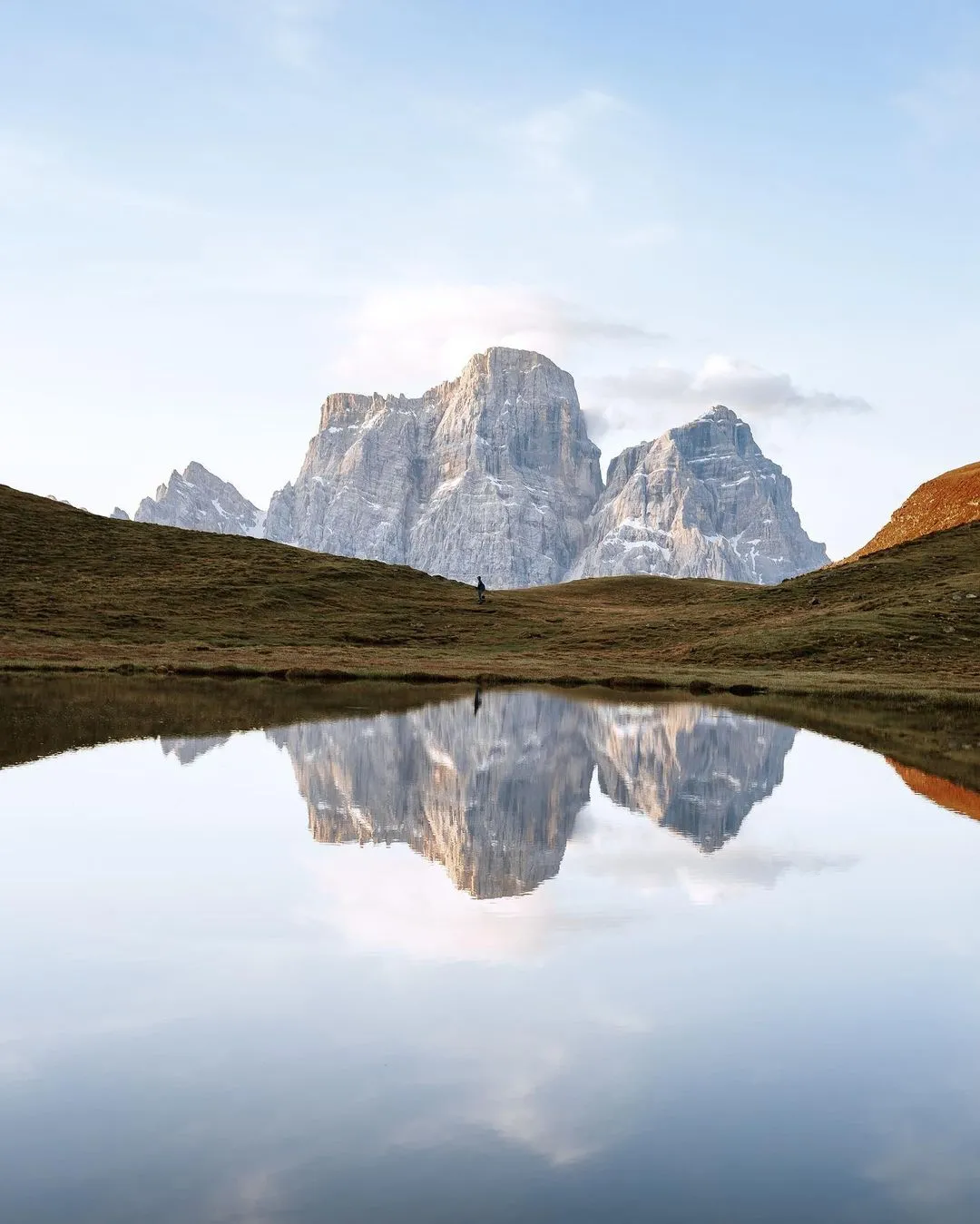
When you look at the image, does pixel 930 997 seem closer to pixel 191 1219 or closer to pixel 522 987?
pixel 522 987

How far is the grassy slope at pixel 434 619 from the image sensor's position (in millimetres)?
63719

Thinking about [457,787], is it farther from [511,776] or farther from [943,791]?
[943,791]

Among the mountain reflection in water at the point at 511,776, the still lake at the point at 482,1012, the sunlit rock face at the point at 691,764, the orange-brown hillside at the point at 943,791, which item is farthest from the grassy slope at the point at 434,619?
the still lake at the point at 482,1012

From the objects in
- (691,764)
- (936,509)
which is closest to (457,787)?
(691,764)

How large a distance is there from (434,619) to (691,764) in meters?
63.0

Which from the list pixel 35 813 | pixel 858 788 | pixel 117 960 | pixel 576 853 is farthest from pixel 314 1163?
pixel 858 788

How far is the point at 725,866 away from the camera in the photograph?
18453mm

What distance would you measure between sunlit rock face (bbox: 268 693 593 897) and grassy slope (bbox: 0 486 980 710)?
23.8 metres

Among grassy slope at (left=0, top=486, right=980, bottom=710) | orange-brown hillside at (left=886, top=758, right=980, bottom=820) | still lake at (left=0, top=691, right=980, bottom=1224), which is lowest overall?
still lake at (left=0, top=691, right=980, bottom=1224)

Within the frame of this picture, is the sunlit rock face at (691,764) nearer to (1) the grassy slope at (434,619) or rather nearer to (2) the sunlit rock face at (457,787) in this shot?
(2) the sunlit rock face at (457,787)

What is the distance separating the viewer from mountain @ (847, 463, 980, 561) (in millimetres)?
107062

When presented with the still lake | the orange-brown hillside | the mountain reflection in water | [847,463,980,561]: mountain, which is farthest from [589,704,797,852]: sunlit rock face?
[847,463,980,561]: mountain

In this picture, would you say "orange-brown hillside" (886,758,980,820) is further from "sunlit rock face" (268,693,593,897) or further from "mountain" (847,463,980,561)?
"mountain" (847,463,980,561)

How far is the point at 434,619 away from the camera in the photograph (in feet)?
303
